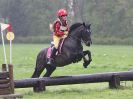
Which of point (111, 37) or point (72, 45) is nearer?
point (72, 45)

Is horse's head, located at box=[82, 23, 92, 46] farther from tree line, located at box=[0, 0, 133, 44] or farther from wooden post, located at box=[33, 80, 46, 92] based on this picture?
tree line, located at box=[0, 0, 133, 44]

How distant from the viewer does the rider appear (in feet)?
46.4

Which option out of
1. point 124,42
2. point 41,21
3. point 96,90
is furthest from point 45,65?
point 41,21

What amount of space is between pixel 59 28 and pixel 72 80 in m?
1.70

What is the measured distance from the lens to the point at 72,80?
44.4 feet

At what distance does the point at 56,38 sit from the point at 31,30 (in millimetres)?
69571

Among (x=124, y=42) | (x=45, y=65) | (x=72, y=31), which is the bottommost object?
(x=124, y=42)

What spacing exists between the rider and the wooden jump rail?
1.12 meters

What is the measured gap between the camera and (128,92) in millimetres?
12836

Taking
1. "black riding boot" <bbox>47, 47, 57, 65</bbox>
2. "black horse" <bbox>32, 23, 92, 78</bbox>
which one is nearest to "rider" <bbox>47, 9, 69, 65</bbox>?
"black riding boot" <bbox>47, 47, 57, 65</bbox>

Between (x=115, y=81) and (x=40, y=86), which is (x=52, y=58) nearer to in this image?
(x=40, y=86)

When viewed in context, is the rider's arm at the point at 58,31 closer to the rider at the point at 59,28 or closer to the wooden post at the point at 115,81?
the rider at the point at 59,28

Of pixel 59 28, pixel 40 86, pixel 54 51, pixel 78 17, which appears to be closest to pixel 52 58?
pixel 54 51

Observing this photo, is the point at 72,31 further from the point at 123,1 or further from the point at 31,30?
the point at 31,30
